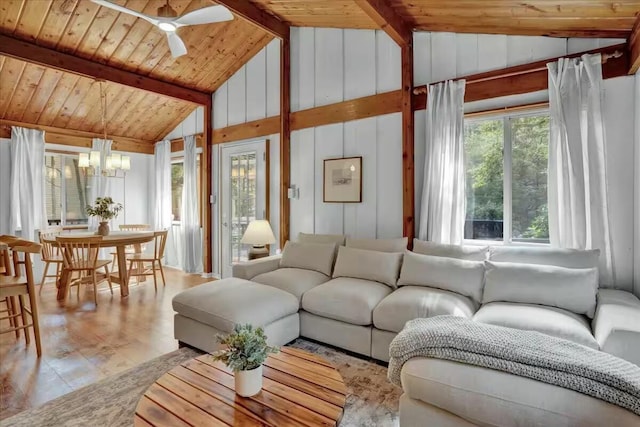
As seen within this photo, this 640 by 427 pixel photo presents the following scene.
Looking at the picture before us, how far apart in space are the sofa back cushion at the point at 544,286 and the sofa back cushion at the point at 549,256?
0.29 feet

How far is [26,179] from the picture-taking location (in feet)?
17.3

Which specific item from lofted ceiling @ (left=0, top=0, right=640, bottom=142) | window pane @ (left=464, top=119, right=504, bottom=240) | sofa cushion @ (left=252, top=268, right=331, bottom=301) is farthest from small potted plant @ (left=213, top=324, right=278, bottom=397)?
lofted ceiling @ (left=0, top=0, right=640, bottom=142)

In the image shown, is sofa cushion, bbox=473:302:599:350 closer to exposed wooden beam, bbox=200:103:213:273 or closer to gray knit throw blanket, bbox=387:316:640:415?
gray knit throw blanket, bbox=387:316:640:415

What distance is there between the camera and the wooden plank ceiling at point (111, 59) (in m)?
3.73

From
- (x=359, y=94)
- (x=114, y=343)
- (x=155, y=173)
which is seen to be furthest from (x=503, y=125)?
(x=155, y=173)

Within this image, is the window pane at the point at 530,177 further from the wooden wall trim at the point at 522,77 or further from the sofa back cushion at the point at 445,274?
the sofa back cushion at the point at 445,274

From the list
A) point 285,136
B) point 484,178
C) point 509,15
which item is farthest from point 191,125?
point 509,15

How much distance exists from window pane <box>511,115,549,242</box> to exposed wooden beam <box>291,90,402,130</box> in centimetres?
125

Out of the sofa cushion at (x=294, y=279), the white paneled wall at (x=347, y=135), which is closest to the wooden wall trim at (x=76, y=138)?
the white paneled wall at (x=347, y=135)

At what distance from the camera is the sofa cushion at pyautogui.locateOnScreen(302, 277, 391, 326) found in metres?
2.75

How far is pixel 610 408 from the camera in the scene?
44.0 inches

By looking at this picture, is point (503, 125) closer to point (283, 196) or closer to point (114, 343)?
point (283, 196)

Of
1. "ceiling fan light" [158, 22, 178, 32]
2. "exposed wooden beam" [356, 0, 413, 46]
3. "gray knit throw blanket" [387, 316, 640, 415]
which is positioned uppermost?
"exposed wooden beam" [356, 0, 413, 46]

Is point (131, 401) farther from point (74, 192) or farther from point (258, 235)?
point (74, 192)
